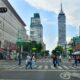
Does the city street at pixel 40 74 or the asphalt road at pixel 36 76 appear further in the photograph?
the city street at pixel 40 74

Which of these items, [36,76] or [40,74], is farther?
[40,74]

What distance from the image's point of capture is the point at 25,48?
603 ft

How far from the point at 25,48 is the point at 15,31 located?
1076 inches

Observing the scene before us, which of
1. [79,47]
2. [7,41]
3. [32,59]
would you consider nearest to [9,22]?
Result: [7,41]

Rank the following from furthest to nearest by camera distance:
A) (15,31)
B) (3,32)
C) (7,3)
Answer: (15,31) → (7,3) → (3,32)

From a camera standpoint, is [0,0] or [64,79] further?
[0,0]

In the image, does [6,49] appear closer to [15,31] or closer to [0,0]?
[0,0]

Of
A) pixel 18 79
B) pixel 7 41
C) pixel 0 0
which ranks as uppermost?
pixel 0 0

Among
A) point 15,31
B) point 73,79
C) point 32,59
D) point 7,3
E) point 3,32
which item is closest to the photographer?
point 73,79

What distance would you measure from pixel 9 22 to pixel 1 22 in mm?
20106

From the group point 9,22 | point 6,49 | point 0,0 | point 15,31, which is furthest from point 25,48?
point 0,0

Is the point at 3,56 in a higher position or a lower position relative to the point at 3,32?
lower

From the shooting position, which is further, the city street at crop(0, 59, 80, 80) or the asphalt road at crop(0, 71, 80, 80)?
the city street at crop(0, 59, 80, 80)

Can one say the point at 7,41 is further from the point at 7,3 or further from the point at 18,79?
the point at 18,79
